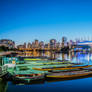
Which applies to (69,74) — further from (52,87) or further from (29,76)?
(29,76)

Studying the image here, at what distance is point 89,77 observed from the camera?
18.7 feet

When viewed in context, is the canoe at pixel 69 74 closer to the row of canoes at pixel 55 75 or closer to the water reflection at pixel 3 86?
the row of canoes at pixel 55 75

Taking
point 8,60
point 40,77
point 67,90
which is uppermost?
point 8,60

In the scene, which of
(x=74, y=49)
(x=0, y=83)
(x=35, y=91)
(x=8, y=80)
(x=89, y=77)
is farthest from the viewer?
(x=74, y=49)

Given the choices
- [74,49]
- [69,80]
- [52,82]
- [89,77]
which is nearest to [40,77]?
[52,82]

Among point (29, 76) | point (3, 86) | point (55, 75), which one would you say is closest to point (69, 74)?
point (55, 75)

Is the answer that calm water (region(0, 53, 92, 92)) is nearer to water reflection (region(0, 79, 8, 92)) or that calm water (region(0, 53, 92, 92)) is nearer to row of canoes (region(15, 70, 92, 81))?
water reflection (region(0, 79, 8, 92))

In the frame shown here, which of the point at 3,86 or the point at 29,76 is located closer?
the point at 3,86

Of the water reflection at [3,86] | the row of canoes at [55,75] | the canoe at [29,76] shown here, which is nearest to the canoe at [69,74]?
the row of canoes at [55,75]

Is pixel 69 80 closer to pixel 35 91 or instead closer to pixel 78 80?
pixel 78 80

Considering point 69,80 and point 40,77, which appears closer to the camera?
point 40,77

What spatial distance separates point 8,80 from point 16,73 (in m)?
0.36

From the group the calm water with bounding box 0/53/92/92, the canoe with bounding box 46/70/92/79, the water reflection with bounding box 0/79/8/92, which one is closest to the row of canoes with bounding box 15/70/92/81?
the canoe with bounding box 46/70/92/79

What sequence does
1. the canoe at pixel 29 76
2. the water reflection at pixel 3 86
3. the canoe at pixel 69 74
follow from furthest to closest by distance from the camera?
the canoe at pixel 69 74 → the canoe at pixel 29 76 → the water reflection at pixel 3 86
